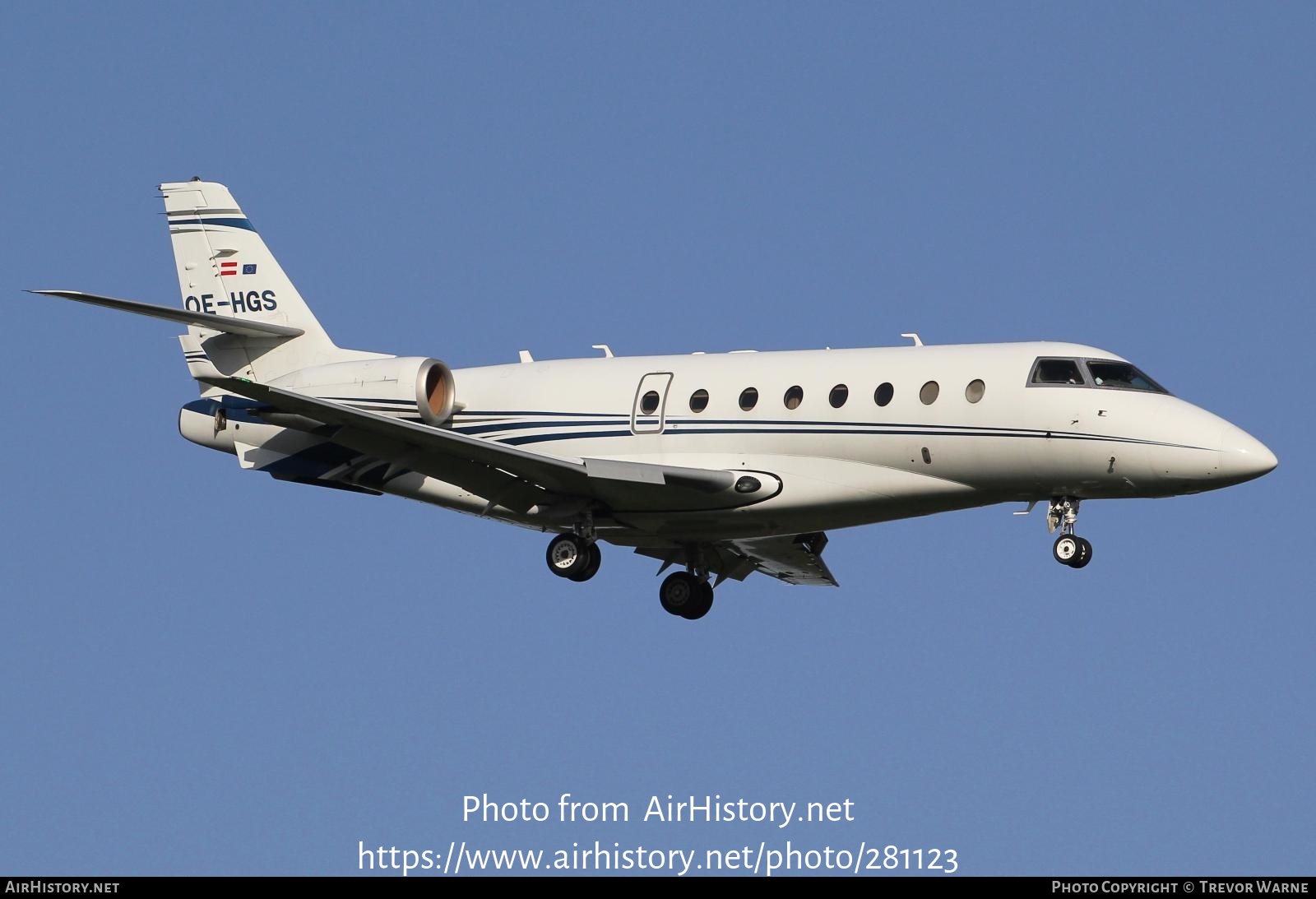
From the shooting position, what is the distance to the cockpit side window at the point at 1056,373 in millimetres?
27359

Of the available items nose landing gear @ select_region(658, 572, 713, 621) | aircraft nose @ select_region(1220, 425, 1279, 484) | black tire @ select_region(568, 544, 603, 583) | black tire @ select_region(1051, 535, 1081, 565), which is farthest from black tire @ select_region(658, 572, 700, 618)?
aircraft nose @ select_region(1220, 425, 1279, 484)

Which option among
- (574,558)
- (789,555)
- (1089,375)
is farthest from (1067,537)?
(574,558)

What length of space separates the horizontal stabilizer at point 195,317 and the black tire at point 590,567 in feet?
21.0

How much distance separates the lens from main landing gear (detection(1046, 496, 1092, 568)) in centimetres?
2695

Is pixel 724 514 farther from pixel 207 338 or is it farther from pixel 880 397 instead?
pixel 207 338

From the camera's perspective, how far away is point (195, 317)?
98.6 feet

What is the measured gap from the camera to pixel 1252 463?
26.5 metres

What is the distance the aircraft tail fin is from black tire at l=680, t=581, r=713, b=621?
6.07 metres

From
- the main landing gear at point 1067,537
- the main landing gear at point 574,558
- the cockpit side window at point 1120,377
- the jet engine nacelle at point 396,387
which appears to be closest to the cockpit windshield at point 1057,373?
the cockpit side window at point 1120,377

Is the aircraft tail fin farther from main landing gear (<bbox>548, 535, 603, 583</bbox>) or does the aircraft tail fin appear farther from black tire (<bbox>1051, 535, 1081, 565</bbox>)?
black tire (<bbox>1051, 535, 1081, 565</bbox>)

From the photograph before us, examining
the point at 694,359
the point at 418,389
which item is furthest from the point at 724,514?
the point at 418,389

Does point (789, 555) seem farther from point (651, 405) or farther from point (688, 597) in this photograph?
point (651, 405)

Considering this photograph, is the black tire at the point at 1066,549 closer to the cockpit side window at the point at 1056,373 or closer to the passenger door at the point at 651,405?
the cockpit side window at the point at 1056,373

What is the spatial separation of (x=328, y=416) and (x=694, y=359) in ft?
17.8
